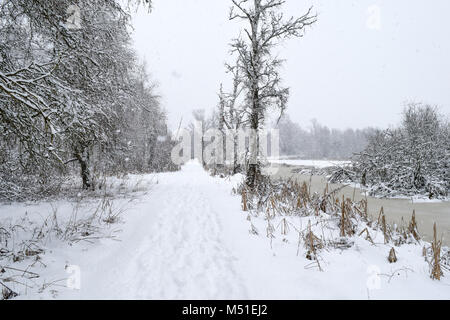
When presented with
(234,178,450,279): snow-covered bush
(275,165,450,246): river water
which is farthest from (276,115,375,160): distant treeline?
(234,178,450,279): snow-covered bush

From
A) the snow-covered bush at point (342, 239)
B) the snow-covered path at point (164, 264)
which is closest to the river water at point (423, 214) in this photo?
the snow-covered bush at point (342, 239)

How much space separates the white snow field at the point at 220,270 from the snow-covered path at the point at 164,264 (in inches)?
0.4

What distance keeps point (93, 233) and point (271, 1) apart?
362 inches

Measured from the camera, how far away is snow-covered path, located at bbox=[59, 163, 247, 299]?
2223 mm

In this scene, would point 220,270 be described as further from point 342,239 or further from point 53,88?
point 53,88

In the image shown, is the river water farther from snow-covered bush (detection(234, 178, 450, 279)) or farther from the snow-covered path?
the snow-covered path

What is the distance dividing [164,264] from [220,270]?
2.55 feet

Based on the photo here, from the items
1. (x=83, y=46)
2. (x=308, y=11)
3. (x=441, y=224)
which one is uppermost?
(x=308, y=11)

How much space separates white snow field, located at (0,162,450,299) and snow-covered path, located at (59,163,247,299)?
1cm

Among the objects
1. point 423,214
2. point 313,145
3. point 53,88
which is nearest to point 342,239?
point 53,88

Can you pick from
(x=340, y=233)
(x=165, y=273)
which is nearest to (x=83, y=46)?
(x=165, y=273)

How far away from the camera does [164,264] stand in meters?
2.80
